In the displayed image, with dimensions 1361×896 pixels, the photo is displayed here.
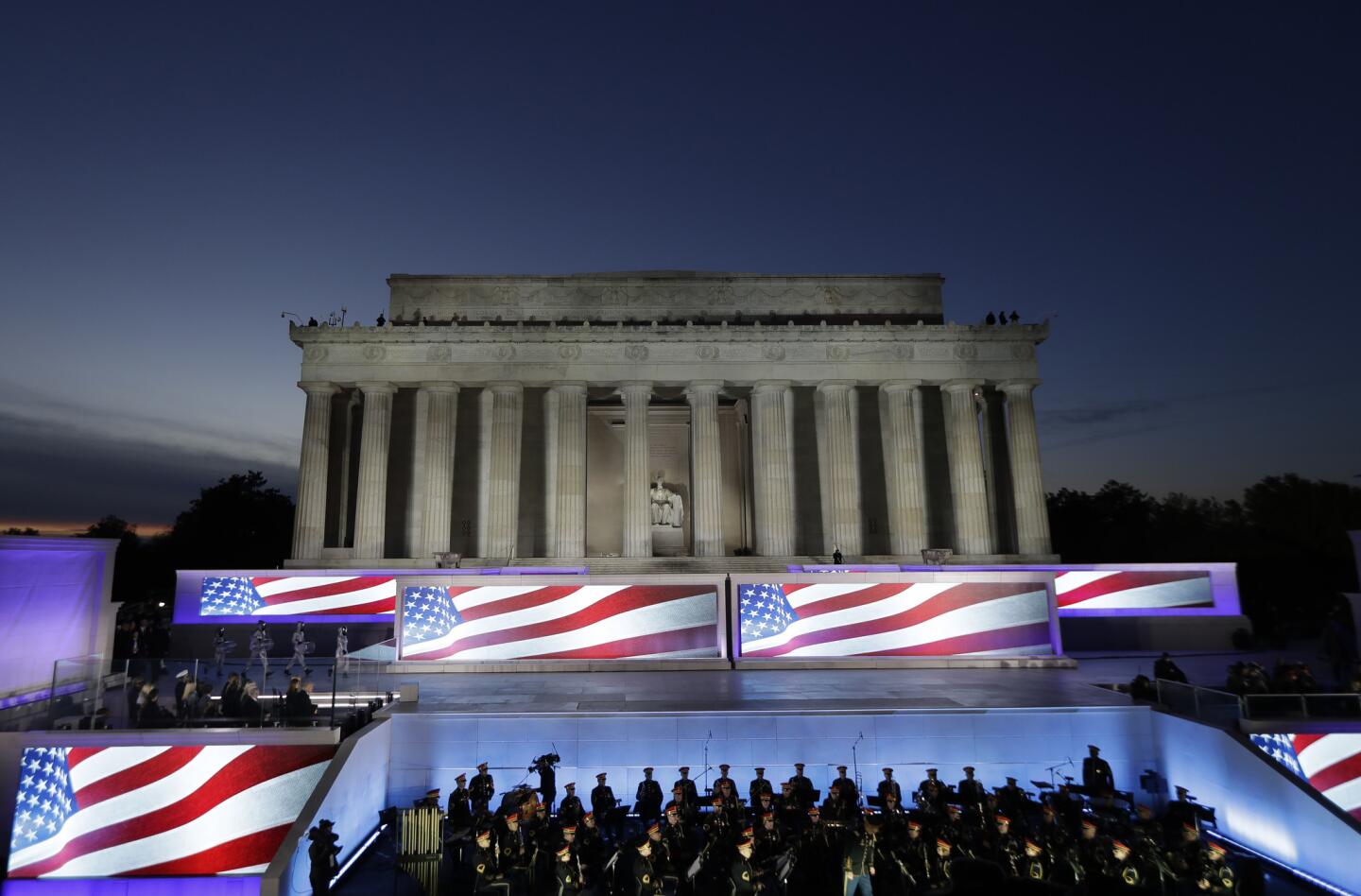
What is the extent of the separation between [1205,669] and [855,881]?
2162cm

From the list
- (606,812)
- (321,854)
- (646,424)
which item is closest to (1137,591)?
(646,424)

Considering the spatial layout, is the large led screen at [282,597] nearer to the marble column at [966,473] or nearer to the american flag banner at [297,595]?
the american flag banner at [297,595]

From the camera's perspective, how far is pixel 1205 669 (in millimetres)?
26562

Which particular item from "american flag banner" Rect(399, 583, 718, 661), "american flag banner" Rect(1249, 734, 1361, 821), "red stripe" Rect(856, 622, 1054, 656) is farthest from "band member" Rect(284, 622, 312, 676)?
"american flag banner" Rect(1249, 734, 1361, 821)

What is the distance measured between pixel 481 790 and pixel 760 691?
8.49 m

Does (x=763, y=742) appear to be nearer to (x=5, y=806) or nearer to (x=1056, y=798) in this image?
(x=1056, y=798)

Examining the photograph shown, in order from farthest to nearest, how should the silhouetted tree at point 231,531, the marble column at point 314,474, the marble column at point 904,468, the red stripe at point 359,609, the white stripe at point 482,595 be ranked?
the silhouetted tree at point 231,531 → the marble column at point 904,468 → the marble column at point 314,474 → the red stripe at point 359,609 → the white stripe at point 482,595

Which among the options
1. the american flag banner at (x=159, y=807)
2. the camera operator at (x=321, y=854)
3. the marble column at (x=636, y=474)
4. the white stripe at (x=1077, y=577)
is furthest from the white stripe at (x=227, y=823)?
the white stripe at (x=1077, y=577)

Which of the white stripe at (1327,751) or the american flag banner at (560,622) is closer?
the white stripe at (1327,751)

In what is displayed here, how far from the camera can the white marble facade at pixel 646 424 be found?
1644 inches

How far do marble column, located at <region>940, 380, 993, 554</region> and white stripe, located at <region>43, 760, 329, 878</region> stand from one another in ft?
116

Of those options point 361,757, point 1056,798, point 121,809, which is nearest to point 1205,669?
point 1056,798

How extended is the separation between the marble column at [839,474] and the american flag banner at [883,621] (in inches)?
597

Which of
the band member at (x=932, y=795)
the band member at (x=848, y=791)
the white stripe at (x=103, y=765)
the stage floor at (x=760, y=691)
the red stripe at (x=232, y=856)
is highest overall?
the stage floor at (x=760, y=691)
